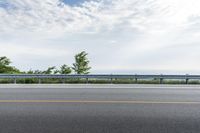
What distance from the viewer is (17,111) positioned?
826 centimetres

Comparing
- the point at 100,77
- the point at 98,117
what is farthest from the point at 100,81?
the point at 98,117

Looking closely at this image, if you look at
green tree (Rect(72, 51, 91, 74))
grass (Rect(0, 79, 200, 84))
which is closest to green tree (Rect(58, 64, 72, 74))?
green tree (Rect(72, 51, 91, 74))

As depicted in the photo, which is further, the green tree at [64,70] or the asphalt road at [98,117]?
the green tree at [64,70]

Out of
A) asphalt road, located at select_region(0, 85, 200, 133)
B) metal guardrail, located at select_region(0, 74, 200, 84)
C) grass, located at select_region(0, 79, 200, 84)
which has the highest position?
metal guardrail, located at select_region(0, 74, 200, 84)

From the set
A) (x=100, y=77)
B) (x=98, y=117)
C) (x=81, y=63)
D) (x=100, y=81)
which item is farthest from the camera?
(x=81, y=63)

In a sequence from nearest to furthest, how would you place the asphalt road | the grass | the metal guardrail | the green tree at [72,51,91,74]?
the asphalt road
the metal guardrail
the grass
the green tree at [72,51,91,74]

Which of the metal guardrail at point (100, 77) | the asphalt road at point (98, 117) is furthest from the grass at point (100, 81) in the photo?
the asphalt road at point (98, 117)

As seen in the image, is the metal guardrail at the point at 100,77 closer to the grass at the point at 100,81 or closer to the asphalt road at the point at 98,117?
the grass at the point at 100,81

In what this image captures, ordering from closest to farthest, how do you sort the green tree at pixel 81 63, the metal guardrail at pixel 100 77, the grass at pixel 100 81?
1. the metal guardrail at pixel 100 77
2. the grass at pixel 100 81
3. the green tree at pixel 81 63

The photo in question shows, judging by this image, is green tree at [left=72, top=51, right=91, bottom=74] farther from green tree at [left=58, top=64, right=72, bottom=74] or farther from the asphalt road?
the asphalt road

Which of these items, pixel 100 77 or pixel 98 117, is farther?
pixel 100 77

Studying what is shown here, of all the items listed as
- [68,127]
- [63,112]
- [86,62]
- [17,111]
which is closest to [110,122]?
[68,127]

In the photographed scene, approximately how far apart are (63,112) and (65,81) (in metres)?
14.9

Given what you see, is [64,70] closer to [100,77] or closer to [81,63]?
[81,63]
